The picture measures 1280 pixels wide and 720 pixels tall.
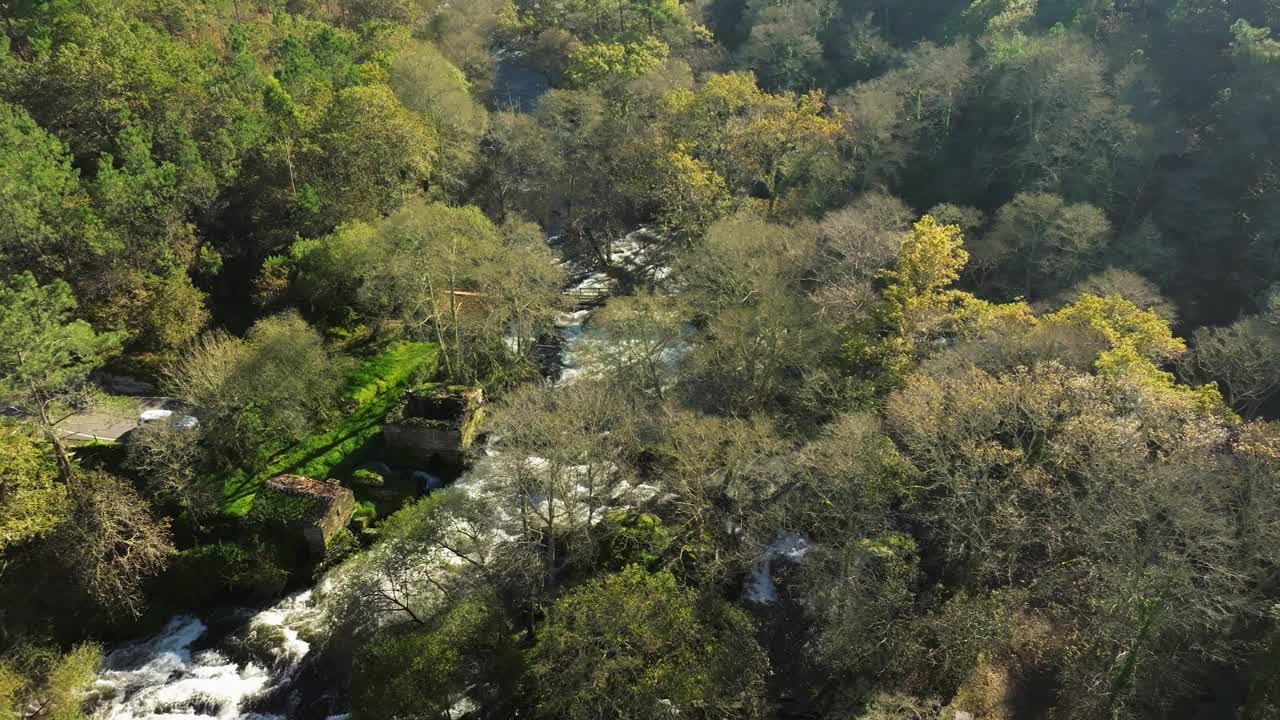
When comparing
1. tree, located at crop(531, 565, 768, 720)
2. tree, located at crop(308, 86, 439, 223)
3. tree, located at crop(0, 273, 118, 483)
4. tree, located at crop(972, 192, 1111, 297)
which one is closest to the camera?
tree, located at crop(531, 565, 768, 720)

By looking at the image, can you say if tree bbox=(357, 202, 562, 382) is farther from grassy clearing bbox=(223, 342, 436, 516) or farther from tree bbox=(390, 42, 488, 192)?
tree bbox=(390, 42, 488, 192)

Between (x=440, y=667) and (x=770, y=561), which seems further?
(x=770, y=561)

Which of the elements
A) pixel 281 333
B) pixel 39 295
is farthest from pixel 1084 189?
pixel 39 295

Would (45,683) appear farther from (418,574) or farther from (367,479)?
(367,479)

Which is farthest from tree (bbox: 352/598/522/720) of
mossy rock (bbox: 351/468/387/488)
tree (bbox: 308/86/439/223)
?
tree (bbox: 308/86/439/223)

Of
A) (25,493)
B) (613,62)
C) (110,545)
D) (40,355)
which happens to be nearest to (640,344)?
(110,545)

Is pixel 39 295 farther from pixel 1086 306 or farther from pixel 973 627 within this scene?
pixel 1086 306
